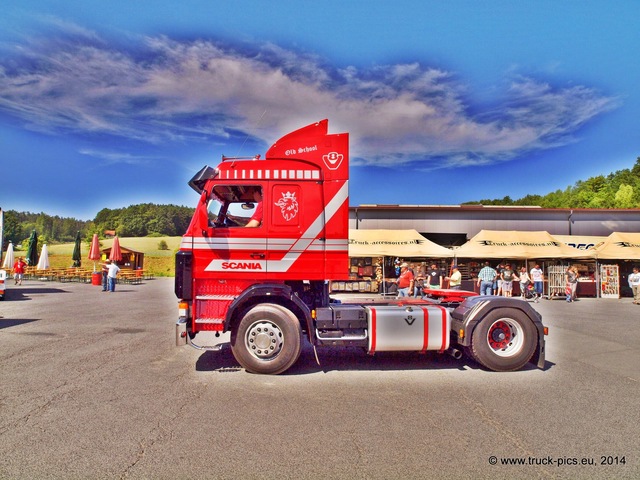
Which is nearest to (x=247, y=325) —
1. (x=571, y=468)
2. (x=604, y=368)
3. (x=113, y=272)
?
(x=571, y=468)

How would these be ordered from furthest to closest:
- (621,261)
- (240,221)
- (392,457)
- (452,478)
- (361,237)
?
1. (621,261)
2. (361,237)
3. (240,221)
4. (392,457)
5. (452,478)

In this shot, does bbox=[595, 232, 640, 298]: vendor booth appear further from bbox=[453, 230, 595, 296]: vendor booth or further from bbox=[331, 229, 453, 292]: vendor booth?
bbox=[331, 229, 453, 292]: vendor booth

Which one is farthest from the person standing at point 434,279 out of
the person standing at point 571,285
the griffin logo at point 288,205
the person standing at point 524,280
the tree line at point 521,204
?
the tree line at point 521,204

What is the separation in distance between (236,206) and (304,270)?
1506 mm

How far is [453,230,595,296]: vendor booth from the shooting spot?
757 inches

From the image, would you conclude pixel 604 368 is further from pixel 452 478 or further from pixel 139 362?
pixel 139 362

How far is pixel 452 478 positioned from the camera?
9.81ft

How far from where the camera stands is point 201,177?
5820mm

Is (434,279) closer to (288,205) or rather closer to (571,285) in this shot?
(571,285)

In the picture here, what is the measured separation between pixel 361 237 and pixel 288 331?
14.6 meters

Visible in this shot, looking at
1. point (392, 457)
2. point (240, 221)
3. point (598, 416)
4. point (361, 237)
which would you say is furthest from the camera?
point (361, 237)

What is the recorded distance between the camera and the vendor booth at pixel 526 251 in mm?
19219

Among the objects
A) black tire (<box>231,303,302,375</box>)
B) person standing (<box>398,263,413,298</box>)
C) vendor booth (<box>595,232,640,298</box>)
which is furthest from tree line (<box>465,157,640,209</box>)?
black tire (<box>231,303,302,375</box>)

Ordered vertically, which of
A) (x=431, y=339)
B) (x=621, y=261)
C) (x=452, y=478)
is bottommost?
(x=452, y=478)
